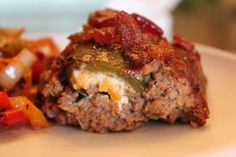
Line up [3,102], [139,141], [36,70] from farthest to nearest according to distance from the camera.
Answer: [36,70] < [3,102] < [139,141]

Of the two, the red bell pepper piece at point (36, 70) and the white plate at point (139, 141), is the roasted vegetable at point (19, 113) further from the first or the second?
the red bell pepper piece at point (36, 70)

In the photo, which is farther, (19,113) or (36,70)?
(36,70)

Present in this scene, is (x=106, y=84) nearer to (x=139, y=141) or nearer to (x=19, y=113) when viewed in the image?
(x=139, y=141)

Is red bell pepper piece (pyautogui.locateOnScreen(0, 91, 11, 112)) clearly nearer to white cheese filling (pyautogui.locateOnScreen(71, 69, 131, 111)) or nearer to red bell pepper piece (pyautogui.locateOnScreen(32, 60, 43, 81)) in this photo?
white cheese filling (pyautogui.locateOnScreen(71, 69, 131, 111))

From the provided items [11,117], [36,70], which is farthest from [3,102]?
[36,70]

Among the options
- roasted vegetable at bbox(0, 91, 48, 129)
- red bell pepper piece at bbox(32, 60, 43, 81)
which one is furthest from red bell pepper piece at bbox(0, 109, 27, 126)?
red bell pepper piece at bbox(32, 60, 43, 81)
